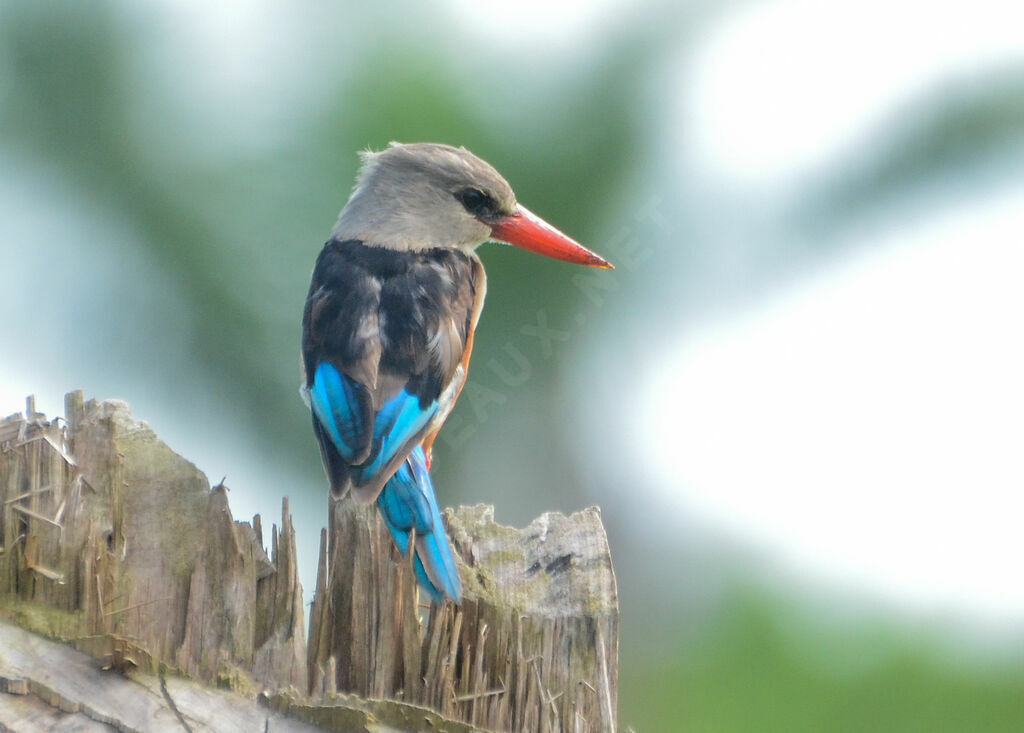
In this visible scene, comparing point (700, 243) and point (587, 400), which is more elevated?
point (700, 243)

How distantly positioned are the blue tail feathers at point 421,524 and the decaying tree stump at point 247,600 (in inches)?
3.0

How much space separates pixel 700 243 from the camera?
808 centimetres

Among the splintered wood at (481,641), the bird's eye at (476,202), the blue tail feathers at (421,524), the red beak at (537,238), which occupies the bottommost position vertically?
the splintered wood at (481,641)

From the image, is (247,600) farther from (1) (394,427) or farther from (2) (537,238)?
(2) (537,238)

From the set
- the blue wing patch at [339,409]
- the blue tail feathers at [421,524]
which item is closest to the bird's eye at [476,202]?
the blue wing patch at [339,409]

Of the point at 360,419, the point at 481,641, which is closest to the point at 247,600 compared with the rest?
the point at 481,641

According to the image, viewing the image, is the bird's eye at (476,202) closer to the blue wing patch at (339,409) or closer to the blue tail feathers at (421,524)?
the blue wing patch at (339,409)

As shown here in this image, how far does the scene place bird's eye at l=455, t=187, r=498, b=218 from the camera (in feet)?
17.2

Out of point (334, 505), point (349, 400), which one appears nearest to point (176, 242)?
point (349, 400)

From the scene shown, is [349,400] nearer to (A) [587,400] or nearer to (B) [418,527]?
(B) [418,527]

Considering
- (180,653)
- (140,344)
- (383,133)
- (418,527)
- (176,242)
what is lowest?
(180,653)

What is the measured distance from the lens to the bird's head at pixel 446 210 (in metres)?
5.22

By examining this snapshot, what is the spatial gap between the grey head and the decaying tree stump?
7.97ft

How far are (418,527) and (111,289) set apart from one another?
4.02m
